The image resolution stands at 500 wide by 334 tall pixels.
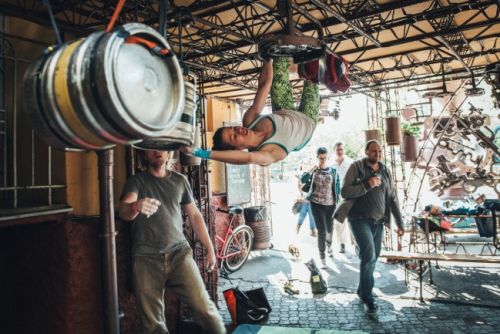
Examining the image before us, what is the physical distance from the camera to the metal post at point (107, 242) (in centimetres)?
391

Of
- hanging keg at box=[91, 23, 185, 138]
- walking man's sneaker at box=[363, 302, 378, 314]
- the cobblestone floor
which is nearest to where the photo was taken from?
hanging keg at box=[91, 23, 185, 138]

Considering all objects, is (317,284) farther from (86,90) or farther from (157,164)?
(86,90)

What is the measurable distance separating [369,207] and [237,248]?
14.8ft

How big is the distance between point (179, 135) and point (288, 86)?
2.43 meters

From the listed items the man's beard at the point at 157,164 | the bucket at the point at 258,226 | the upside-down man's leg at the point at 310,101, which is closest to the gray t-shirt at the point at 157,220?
the man's beard at the point at 157,164

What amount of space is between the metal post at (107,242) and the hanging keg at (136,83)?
235 cm

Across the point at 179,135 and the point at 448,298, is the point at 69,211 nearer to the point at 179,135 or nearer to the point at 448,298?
the point at 179,135

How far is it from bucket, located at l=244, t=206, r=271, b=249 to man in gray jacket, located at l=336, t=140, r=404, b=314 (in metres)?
4.89

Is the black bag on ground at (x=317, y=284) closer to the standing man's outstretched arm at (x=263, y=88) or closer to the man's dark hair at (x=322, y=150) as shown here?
the man's dark hair at (x=322, y=150)

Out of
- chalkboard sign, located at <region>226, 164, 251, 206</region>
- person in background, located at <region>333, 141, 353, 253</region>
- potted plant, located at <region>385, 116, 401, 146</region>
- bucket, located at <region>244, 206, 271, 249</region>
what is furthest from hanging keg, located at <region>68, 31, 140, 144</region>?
potted plant, located at <region>385, 116, 401, 146</region>

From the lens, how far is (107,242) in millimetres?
3967

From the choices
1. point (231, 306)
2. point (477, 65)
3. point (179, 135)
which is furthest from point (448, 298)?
point (477, 65)

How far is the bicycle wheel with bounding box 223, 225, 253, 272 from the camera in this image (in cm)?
887

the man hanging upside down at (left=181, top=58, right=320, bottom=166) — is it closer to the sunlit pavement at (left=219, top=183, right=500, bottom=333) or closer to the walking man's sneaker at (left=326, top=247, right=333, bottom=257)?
the sunlit pavement at (left=219, top=183, right=500, bottom=333)
